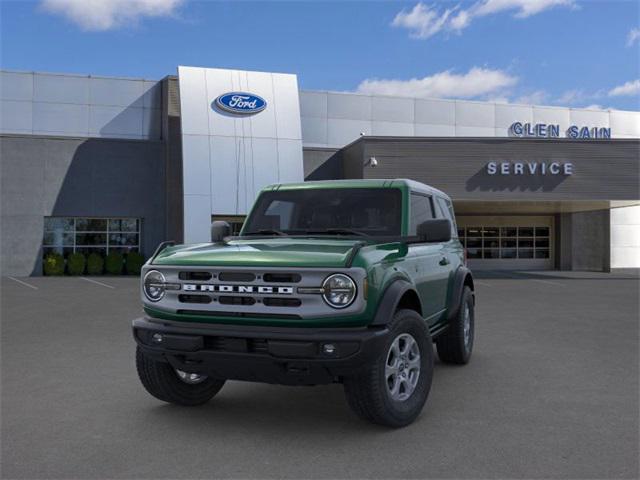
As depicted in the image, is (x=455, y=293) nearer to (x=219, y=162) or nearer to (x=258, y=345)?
(x=258, y=345)

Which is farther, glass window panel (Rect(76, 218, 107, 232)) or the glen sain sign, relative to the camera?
the glen sain sign

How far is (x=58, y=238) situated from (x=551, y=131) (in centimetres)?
2627

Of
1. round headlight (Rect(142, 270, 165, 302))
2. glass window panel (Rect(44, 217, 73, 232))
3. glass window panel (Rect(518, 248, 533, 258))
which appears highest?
glass window panel (Rect(44, 217, 73, 232))

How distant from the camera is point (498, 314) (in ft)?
39.4

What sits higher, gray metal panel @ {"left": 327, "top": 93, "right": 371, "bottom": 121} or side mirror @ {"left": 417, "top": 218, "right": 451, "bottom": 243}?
gray metal panel @ {"left": 327, "top": 93, "right": 371, "bottom": 121}

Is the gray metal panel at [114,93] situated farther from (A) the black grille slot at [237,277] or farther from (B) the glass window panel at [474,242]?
(A) the black grille slot at [237,277]

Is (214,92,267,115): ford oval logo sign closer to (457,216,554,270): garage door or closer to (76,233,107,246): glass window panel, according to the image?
(76,233,107,246): glass window panel

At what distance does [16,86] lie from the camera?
87.8 feet

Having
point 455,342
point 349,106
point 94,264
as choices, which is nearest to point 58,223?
point 94,264

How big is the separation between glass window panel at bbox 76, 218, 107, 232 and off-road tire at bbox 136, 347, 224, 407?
22255mm

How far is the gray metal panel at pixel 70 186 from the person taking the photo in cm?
2423

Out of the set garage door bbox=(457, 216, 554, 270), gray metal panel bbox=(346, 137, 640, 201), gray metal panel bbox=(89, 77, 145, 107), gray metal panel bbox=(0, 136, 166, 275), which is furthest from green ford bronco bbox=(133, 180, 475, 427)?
garage door bbox=(457, 216, 554, 270)

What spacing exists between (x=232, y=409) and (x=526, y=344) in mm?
4965

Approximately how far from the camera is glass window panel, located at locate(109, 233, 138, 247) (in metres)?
26.0
